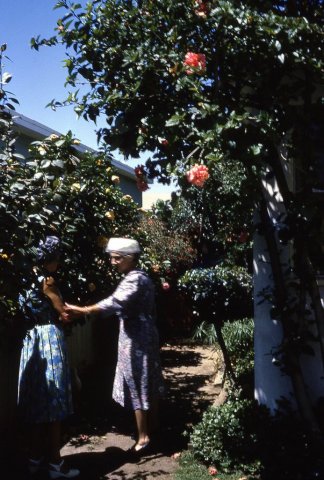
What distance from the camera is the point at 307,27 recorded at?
3510mm

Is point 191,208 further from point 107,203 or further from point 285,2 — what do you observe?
point 285,2

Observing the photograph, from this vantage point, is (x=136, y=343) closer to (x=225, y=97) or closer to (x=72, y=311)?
(x=72, y=311)

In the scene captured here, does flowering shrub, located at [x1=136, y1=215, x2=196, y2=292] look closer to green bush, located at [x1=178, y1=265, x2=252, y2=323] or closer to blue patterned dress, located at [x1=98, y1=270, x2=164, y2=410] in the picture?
green bush, located at [x1=178, y1=265, x2=252, y2=323]

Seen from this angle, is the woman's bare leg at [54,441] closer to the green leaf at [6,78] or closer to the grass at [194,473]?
the grass at [194,473]

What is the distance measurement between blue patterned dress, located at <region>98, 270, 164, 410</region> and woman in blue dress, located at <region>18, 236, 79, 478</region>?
25.1 inches

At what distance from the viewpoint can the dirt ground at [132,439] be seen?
15.1 feet

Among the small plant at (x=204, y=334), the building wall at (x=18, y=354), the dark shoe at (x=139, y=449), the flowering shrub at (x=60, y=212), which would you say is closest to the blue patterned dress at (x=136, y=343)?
the dark shoe at (x=139, y=449)

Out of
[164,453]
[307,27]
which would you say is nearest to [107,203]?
[164,453]

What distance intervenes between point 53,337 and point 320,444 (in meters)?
2.23

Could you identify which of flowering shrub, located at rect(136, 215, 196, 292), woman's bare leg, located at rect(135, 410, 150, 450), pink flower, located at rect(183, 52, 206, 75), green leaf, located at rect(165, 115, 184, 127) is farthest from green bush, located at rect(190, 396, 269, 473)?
flowering shrub, located at rect(136, 215, 196, 292)

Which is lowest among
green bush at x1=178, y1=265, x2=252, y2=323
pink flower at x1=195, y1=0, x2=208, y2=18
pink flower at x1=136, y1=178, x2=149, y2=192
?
green bush at x1=178, y1=265, x2=252, y2=323

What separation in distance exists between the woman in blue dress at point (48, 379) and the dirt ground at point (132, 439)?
0.75ft

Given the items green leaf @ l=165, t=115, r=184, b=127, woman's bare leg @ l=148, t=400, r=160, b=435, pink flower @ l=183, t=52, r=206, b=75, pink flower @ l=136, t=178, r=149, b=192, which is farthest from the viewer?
woman's bare leg @ l=148, t=400, r=160, b=435

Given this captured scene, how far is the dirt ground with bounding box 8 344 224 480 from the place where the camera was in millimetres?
4605
